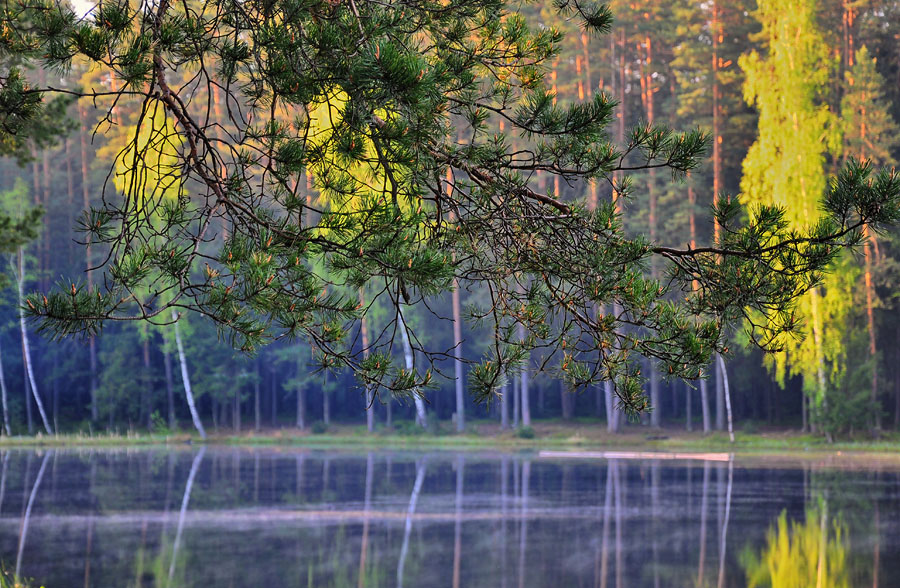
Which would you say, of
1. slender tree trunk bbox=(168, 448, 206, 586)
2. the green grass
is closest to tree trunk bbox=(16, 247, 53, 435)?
the green grass

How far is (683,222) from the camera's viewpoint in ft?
130

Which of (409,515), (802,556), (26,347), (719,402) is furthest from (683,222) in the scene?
(26,347)

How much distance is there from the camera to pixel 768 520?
1698cm

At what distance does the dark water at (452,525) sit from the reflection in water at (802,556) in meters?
0.04

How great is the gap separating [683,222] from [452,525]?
25.6 metres

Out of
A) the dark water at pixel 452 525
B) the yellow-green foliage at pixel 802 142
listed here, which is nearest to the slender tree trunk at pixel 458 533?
the dark water at pixel 452 525

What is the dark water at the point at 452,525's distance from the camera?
41.0ft

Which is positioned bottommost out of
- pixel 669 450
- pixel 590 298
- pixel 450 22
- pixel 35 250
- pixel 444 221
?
pixel 669 450

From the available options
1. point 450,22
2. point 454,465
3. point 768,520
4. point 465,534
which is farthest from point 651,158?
point 454,465

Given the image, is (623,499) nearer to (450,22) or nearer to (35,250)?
(450,22)

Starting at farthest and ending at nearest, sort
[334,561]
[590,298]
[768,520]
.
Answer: [768,520] < [334,561] < [590,298]

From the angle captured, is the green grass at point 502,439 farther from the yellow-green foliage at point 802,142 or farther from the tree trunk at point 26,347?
the yellow-green foliage at point 802,142

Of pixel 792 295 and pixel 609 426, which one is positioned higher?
pixel 792 295

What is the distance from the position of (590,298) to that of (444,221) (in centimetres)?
96
